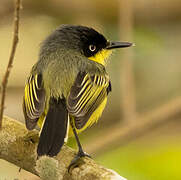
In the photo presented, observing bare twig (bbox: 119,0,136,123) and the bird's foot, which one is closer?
the bird's foot

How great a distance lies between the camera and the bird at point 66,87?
165 inches

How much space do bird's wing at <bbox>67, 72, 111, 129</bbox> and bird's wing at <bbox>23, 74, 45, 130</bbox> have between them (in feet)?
0.73

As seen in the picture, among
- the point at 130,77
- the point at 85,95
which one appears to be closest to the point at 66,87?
the point at 85,95

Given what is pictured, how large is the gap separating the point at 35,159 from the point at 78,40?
1529mm

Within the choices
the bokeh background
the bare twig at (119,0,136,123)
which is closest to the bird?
the bare twig at (119,0,136,123)

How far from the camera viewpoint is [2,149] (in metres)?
4.10

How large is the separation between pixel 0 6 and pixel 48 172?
3.32 meters

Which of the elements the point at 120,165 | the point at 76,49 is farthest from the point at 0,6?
the point at 120,165

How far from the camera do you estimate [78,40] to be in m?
5.26

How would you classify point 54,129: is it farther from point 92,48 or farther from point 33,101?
point 92,48

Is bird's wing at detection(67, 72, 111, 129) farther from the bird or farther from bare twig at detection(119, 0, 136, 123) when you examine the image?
bare twig at detection(119, 0, 136, 123)

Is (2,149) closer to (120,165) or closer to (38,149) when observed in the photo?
(38,149)

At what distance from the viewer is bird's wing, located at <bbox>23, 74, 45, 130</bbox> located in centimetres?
425

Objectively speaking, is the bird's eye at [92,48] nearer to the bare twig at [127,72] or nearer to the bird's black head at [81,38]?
the bird's black head at [81,38]
